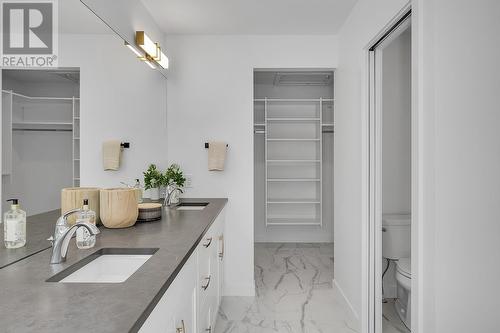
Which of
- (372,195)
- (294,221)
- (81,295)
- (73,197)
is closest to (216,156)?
(372,195)

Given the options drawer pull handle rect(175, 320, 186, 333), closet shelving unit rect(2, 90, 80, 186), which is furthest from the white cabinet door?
closet shelving unit rect(2, 90, 80, 186)

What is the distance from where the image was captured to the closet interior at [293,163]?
505cm

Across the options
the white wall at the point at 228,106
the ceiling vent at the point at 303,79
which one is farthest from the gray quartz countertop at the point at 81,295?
the ceiling vent at the point at 303,79

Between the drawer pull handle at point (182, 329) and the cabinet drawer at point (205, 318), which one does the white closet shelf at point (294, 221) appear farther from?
the drawer pull handle at point (182, 329)

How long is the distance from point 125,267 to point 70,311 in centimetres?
58

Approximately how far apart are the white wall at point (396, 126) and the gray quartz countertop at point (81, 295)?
1.49 m

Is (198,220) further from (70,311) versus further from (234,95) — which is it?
(234,95)

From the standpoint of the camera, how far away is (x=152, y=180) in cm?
279

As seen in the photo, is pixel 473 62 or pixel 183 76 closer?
pixel 473 62

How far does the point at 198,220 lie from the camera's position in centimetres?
215

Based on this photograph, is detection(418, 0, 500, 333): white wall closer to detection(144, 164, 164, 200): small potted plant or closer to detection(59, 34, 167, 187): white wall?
detection(59, 34, 167, 187): white wall

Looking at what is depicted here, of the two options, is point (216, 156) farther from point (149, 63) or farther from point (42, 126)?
point (42, 126)

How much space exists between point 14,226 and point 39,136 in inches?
14.7

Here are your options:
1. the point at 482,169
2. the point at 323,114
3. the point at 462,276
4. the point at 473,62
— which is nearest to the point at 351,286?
the point at 462,276
